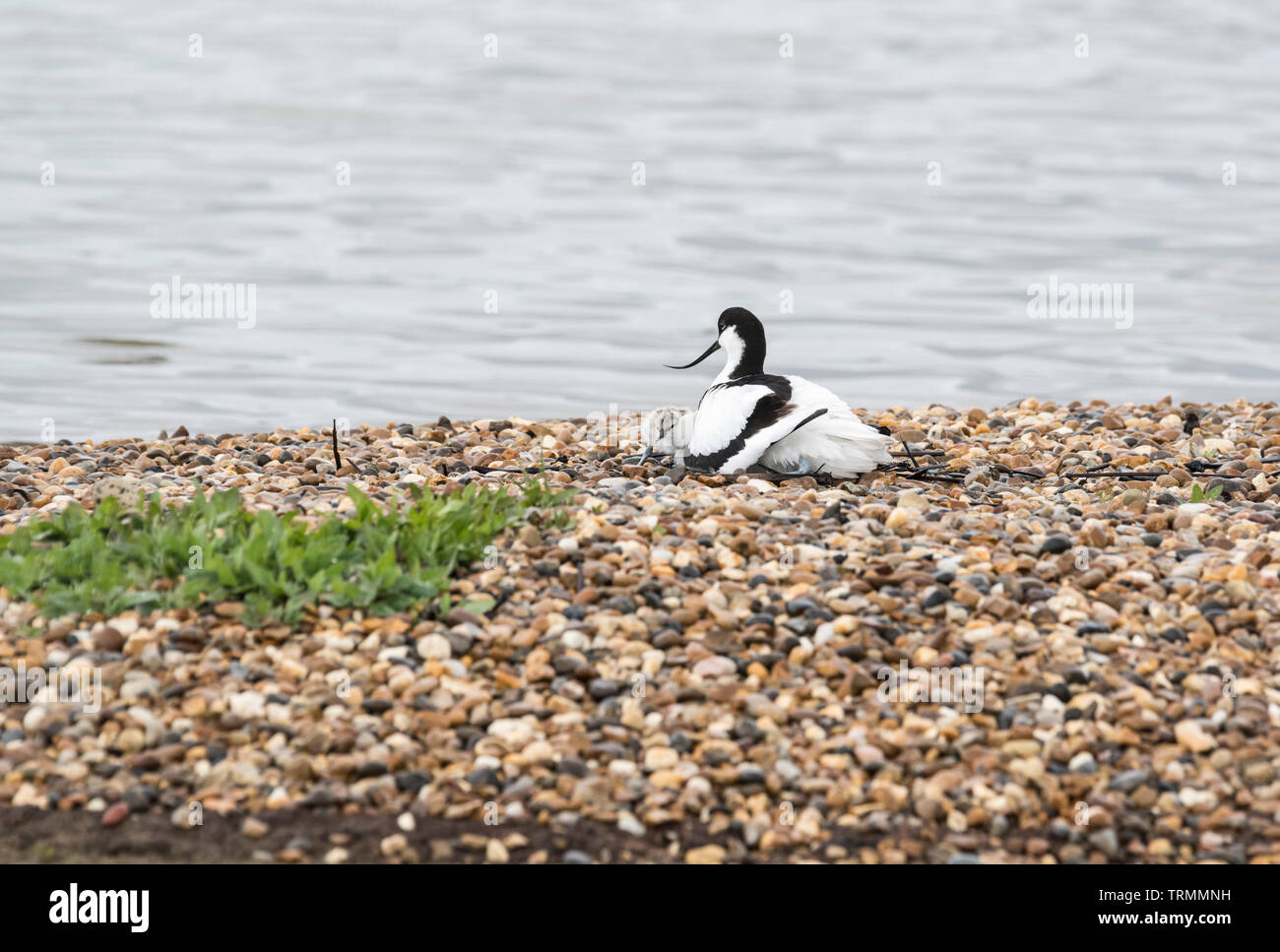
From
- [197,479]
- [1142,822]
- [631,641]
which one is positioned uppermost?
[197,479]

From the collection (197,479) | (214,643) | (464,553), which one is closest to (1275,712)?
(464,553)

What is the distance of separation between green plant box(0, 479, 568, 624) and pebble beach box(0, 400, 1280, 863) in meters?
0.07

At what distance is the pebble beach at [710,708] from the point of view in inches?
149

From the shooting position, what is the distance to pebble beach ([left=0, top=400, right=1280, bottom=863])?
3.78 metres

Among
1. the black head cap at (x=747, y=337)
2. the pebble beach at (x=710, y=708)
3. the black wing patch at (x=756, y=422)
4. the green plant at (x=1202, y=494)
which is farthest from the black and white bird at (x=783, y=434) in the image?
the green plant at (x=1202, y=494)

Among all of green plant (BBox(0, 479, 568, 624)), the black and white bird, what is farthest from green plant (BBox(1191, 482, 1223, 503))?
green plant (BBox(0, 479, 568, 624))

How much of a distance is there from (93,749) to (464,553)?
142cm

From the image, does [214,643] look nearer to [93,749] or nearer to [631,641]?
[93,749]

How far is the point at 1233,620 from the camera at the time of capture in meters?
4.70

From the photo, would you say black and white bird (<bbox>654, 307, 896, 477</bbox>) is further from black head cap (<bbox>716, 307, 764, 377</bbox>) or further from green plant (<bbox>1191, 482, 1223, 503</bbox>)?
green plant (<bbox>1191, 482, 1223, 503</bbox>)

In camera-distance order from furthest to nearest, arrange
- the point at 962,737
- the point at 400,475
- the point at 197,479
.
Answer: the point at 400,475, the point at 197,479, the point at 962,737

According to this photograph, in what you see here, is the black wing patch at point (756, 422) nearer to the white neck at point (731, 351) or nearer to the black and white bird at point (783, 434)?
the black and white bird at point (783, 434)

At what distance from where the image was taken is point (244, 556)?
4.68 meters

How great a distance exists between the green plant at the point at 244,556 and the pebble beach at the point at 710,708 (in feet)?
0.22
